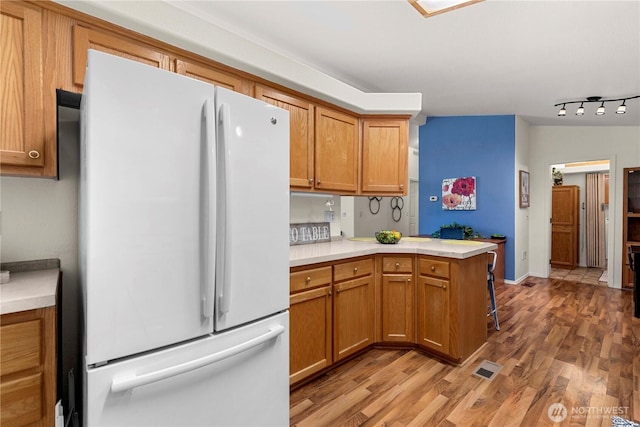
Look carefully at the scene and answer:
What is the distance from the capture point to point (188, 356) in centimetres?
115

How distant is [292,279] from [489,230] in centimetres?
437

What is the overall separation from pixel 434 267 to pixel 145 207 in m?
2.10

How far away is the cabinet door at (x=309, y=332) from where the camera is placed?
2.03m

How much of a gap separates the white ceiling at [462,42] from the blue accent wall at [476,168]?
1156 mm

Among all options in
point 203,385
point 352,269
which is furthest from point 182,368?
point 352,269

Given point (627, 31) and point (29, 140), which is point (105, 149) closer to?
point (29, 140)

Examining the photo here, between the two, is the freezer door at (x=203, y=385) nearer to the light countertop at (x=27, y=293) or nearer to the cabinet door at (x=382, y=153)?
the light countertop at (x=27, y=293)

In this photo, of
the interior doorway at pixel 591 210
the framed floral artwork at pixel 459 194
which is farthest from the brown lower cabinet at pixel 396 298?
the interior doorway at pixel 591 210

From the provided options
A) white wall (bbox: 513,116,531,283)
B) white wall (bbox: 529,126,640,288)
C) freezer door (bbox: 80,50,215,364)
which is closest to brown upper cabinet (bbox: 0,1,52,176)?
freezer door (bbox: 80,50,215,364)

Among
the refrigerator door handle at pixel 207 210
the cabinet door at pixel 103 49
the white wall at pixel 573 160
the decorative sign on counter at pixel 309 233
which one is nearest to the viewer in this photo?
the refrigerator door handle at pixel 207 210

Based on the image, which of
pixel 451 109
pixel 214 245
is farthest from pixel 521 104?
pixel 214 245

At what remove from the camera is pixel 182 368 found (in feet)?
3.59

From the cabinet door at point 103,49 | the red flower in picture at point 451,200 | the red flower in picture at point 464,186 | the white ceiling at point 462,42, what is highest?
the white ceiling at point 462,42

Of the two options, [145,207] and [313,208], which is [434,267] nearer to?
[313,208]
